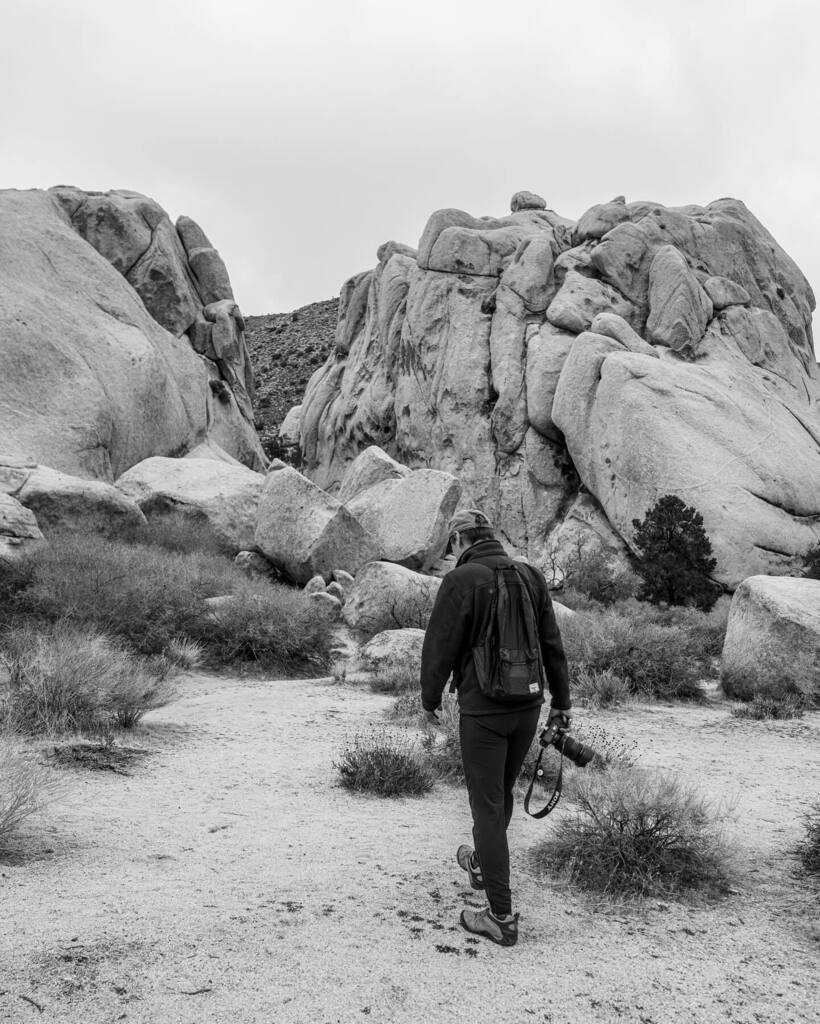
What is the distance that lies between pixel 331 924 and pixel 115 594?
9.78 meters

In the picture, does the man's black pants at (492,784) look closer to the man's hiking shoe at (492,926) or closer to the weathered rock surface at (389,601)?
the man's hiking shoe at (492,926)

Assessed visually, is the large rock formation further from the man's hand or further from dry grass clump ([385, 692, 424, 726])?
the man's hand

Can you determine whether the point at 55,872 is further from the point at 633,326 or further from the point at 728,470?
the point at 633,326

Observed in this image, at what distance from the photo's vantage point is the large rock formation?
2773 cm

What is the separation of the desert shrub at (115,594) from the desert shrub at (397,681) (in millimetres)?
3499

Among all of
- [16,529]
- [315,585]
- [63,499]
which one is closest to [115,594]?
[16,529]

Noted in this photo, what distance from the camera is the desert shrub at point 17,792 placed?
4.86 metres

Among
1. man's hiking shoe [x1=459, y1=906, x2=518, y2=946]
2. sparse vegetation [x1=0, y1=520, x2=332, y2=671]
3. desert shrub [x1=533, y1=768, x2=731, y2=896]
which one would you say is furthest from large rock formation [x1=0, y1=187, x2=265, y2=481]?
man's hiking shoe [x1=459, y1=906, x2=518, y2=946]

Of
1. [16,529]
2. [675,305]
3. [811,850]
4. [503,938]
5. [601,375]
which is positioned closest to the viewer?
[503,938]

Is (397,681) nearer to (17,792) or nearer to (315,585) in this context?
(17,792)

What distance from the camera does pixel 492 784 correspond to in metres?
4.33

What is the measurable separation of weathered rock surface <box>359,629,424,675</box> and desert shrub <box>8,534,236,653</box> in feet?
10.2

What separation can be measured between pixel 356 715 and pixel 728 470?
2379 cm

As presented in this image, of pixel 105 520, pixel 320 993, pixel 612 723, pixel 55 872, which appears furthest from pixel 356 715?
pixel 105 520
